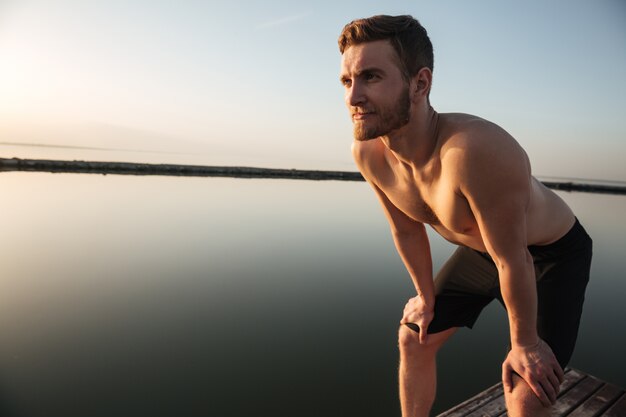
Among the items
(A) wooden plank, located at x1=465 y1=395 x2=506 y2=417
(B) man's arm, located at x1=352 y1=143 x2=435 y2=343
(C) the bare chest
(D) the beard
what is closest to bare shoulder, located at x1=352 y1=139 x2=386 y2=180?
(B) man's arm, located at x1=352 y1=143 x2=435 y2=343

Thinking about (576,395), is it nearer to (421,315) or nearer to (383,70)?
(421,315)

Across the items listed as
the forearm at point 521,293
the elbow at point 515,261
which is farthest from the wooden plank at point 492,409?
the elbow at point 515,261

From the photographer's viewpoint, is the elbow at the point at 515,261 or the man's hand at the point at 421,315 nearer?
the elbow at the point at 515,261

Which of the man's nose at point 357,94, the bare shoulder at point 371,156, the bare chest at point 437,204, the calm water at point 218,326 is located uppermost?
the man's nose at point 357,94

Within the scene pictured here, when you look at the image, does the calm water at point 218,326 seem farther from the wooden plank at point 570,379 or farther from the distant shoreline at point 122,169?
the distant shoreline at point 122,169

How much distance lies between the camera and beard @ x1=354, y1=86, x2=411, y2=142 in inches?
66.1

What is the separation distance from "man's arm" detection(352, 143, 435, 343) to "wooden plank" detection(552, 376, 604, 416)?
1596 mm

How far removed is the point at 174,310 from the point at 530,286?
4.40m

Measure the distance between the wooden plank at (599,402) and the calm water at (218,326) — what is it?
92cm

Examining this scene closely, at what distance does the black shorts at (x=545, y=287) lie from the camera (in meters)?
1.87

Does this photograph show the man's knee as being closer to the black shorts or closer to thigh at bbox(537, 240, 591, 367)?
the black shorts

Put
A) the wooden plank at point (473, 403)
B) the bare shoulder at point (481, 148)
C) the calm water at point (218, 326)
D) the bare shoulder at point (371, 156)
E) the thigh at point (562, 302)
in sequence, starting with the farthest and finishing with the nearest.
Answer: the calm water at point (218, 326) → the wooden plank at point (473, 403) → the bare shoulder at point (371, 156) → the thigh at point (562, 302) → the bare shoulder at point (481, 148)

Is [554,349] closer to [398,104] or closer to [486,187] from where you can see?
[486,187]

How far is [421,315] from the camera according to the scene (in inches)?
91.0
